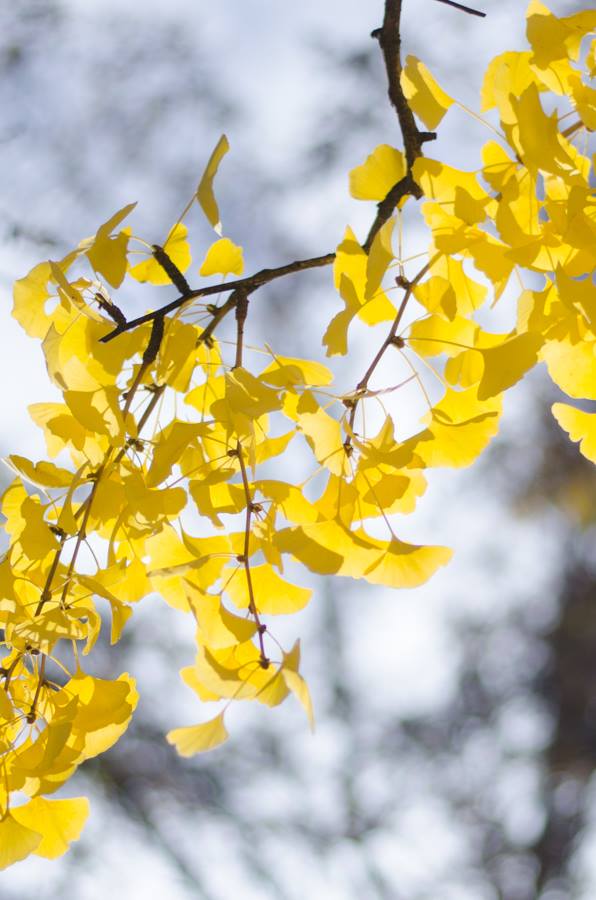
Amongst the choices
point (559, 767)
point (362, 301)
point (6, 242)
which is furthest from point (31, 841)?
point (559, 767)

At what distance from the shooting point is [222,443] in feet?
1.07

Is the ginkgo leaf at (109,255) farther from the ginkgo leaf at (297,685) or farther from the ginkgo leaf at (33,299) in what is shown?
the ginkgo leaf at (297,685)

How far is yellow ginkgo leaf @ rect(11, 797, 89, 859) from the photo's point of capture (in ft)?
1.12

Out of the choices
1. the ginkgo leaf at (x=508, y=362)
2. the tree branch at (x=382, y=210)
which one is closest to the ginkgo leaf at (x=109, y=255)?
the tree branch at (x=382, y=210)

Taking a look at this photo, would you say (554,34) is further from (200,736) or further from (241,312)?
(200,736)

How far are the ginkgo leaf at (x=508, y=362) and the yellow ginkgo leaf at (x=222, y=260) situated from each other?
0.16m

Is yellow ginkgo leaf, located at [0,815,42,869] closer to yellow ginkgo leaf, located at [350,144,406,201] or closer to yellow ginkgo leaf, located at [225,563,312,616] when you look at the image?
yellow ginkgo leaf, located at [225,563,312,616]

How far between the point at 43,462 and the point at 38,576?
0.04 meters

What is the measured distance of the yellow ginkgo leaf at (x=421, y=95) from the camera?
30 centimetres

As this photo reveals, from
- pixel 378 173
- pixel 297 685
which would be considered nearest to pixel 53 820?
pixel 297 685

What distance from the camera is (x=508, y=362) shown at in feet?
0.91

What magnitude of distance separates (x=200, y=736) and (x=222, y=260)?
0.66 feet

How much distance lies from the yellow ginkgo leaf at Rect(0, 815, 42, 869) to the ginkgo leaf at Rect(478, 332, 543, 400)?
198 mm

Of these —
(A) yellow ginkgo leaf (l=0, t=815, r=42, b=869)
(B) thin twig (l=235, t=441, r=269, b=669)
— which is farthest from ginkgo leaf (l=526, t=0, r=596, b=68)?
(A) yellow ginkgo leaf (l=0, t=815, r=42, b=869)
